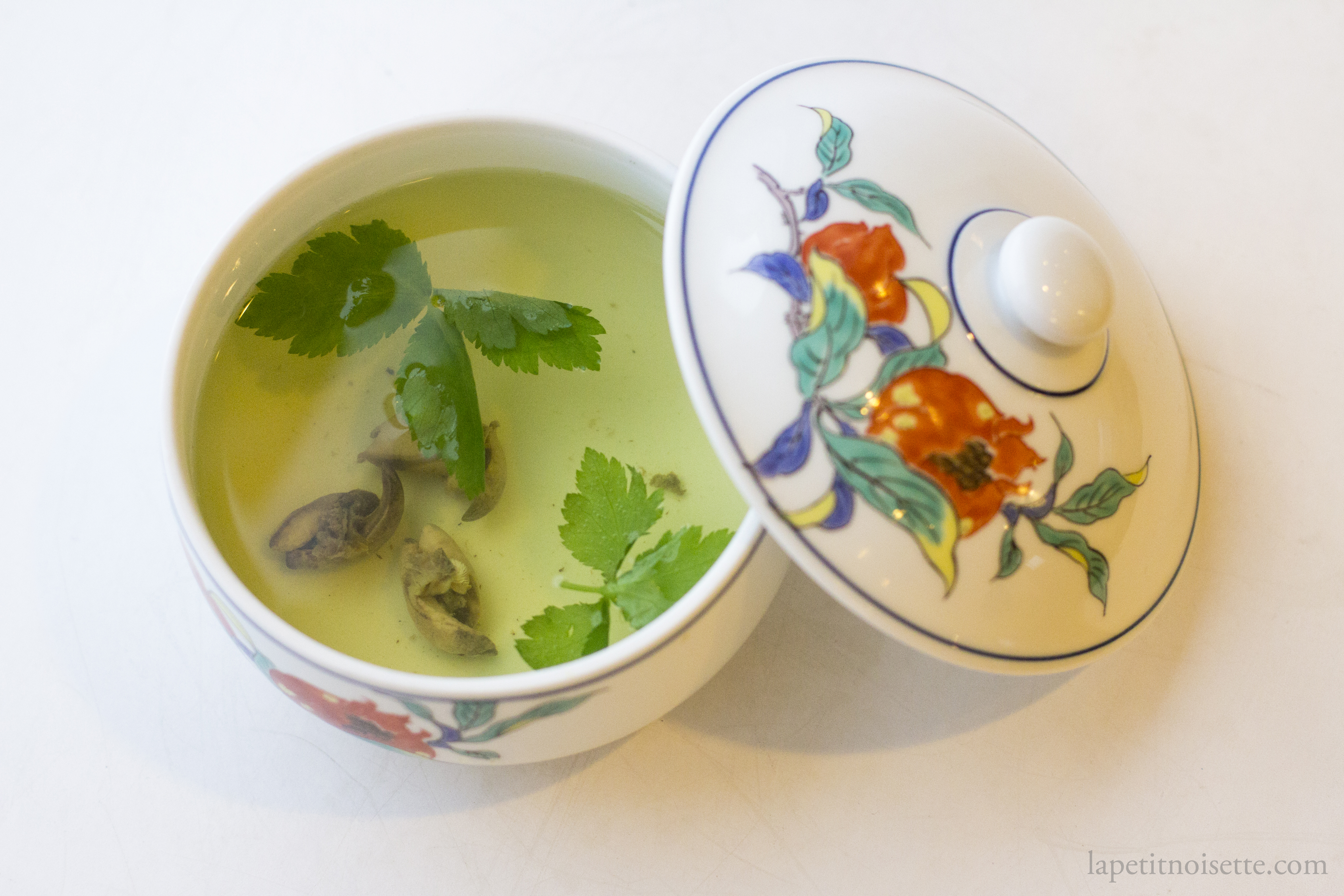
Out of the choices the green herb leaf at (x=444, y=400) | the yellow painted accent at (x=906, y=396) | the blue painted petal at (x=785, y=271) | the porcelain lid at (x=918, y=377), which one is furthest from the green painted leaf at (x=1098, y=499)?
the green herb leaf at (x=444, y=400)

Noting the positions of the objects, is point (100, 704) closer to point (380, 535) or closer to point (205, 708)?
point (205, 708)

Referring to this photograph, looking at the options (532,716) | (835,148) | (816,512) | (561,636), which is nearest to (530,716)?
(532,716)

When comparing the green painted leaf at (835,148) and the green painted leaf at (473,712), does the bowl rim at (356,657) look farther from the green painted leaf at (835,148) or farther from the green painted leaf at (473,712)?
the green painted leaf at (835,148)

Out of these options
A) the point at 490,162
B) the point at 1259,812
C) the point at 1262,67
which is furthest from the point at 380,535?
the point at 1262,67

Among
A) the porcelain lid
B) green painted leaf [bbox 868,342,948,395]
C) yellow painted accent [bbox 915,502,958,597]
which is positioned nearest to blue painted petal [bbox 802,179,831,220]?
the porcelain lid

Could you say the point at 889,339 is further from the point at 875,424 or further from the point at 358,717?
the point at 358,717

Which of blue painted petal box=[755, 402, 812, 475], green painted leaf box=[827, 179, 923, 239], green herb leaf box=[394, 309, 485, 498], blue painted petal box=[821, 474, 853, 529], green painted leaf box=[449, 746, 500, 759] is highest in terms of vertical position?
green painted leaf box=[827, 179, 923, 239]

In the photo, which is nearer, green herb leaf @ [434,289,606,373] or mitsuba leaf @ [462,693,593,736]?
mitsuba leaf @ [462,693,593,736]

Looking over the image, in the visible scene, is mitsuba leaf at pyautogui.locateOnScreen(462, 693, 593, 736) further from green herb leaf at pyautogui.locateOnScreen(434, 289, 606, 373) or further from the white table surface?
green herb leaf at pyautogui.locateOnScreen(434, 289, 606, 373)
